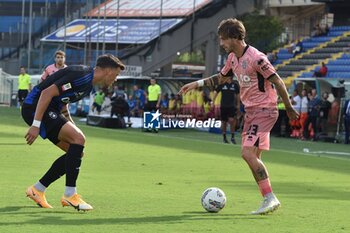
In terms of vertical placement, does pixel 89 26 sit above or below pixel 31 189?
above

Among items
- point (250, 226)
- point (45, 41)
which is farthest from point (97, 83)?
point (45, 41)

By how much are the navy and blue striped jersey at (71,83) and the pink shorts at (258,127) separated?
77.5 inches

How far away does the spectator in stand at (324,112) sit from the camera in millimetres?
34562

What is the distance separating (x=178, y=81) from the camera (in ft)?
146

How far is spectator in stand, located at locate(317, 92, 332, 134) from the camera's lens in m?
34.6

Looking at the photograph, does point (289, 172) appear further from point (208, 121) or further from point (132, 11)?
point (132, 11)

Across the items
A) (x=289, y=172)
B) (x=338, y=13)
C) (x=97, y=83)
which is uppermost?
(x=338, y=13)

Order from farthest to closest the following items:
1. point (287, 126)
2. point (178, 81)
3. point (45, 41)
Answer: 1. point (45, 41)
2. point (178, 81)
3. point (287, 126)

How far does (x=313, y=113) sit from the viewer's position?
113 feet

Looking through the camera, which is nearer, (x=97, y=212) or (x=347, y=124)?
(x=97, y=212)

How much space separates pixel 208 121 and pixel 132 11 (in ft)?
78.1

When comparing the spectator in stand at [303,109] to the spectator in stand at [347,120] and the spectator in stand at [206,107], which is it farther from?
the spectator in stand at [206,107]

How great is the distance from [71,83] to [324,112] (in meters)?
24.8

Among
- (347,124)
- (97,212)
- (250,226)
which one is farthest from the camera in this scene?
(347,124)
